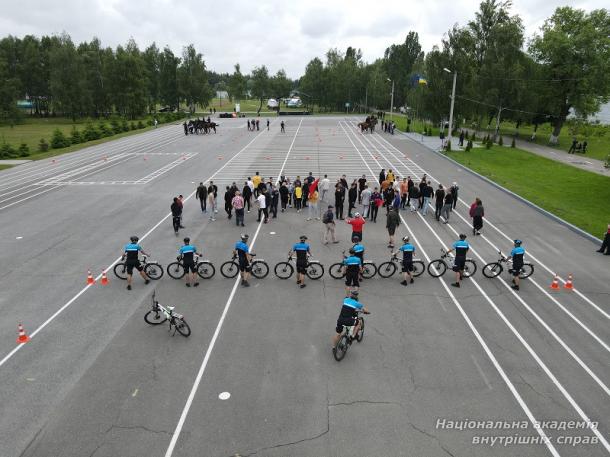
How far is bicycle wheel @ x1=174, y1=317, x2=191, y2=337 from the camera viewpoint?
970 centimetres

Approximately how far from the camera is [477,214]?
17219mm

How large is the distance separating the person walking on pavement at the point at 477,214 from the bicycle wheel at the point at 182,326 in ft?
41.6

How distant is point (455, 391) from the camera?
808 cm

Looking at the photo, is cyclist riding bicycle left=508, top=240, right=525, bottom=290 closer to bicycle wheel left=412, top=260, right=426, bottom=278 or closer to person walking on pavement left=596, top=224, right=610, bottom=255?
bicycle wheel left=412, top=260, right=426, bottom=278

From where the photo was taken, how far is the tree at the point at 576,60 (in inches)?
1722

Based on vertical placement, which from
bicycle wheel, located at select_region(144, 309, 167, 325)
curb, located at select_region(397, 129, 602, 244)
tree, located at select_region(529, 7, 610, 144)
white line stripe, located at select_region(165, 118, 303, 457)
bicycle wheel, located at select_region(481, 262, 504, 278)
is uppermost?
tree, located at select_region(529, 7, 610, 144)

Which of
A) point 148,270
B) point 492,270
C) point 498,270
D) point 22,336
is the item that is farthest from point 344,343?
point 22,336

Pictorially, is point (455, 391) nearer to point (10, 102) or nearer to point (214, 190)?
point (214, 190)

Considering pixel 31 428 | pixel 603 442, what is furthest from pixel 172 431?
pixel 603 442

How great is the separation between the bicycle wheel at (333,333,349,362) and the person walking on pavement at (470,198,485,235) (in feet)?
35.1

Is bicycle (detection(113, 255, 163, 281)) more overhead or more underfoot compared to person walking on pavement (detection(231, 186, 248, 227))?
more underfoot

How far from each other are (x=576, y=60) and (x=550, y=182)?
26.3m

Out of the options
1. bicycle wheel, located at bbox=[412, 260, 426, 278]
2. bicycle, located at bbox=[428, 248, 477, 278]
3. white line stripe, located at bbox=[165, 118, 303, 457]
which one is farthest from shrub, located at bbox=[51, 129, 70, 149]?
bicycle, located at bbox=[428, 248, 477, 278]

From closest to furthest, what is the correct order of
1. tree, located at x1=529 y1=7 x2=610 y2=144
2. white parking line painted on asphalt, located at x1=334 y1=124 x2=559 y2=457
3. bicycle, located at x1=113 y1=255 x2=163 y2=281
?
white parking line painted on asphalt, located at x1=334 y1=124 x2=559 y2=457
bicycle, located at x1=113 y1=255 x2=163 y2=281
tree, located at x1=529 y1=7 x2=610 y2=144
